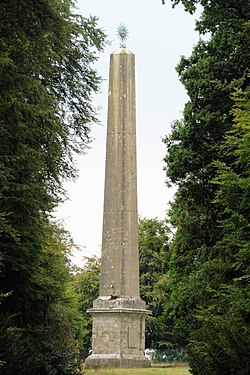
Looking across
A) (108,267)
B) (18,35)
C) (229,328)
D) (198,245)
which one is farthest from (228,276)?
(108,267)

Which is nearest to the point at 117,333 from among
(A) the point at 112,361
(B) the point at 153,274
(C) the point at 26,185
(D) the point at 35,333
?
(A) the point at 112,361

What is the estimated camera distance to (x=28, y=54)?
15.0m

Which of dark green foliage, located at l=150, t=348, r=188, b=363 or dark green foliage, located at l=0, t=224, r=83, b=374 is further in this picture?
dark green foliage, located at l=150, t=348, r=188, b=363

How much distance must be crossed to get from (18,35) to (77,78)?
743 centimetres

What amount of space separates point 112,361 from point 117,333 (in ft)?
3.38

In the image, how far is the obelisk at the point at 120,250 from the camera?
3075 cm

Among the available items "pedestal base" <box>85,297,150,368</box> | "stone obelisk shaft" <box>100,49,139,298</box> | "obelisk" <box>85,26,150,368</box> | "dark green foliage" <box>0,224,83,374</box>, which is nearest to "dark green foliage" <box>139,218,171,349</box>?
"obelisk" <box>85,26,150,368</box>

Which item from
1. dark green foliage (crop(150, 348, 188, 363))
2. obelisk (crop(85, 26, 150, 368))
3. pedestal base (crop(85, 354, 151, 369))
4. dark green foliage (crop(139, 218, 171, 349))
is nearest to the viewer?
pedestal base (crop(85, 354, 151, 369))

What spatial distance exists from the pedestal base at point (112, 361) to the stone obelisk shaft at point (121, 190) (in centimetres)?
230

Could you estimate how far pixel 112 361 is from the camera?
3081 cm

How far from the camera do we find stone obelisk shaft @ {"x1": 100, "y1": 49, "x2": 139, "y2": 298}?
30.8m

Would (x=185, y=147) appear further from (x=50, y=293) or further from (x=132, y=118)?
(x=132, y=118)

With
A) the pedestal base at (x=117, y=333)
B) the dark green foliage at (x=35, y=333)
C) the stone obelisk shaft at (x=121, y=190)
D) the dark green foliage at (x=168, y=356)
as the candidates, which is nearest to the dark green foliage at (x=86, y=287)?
the dark green foliage at (x=168, y=356)

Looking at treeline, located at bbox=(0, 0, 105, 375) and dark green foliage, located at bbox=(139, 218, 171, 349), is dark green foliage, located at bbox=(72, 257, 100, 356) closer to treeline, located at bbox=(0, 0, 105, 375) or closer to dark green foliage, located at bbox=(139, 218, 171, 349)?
dark green foliage, located at bbox=(139, 218, 171, 349)
